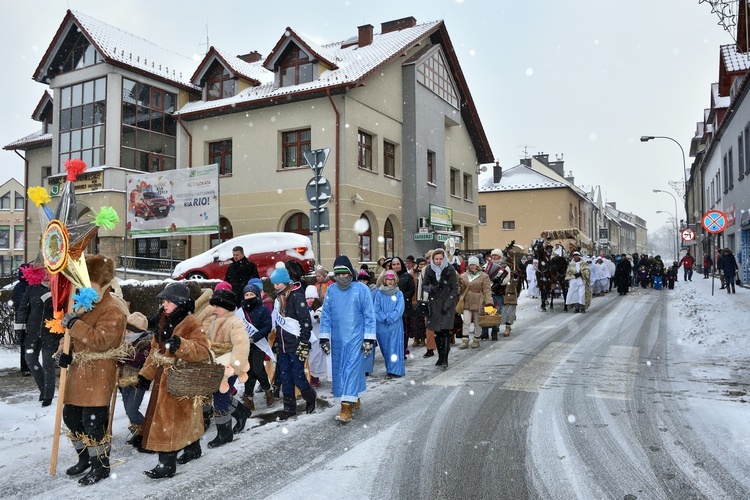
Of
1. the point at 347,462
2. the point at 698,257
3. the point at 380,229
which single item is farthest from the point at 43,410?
the point at 698,257

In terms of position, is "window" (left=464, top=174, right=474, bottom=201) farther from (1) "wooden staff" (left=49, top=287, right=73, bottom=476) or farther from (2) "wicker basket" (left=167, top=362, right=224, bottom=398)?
(1) "wooden staff" (left=49, top=287, right=73, bottom=476)

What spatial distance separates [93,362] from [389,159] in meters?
20.8

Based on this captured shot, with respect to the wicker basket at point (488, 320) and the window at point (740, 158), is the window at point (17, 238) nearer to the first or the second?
the wicker basket at point (488, 320)

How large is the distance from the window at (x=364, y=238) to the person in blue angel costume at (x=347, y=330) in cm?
1576

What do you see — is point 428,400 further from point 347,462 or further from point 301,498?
point 301,498

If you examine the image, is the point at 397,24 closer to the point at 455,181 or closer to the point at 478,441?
the point at 455,181

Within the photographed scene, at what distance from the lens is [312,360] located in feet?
24.7

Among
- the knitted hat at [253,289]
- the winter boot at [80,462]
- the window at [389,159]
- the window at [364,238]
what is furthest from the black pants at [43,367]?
the window at [389,159]

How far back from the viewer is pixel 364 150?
22.8m

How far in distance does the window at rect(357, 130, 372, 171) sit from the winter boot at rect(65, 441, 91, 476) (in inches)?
718

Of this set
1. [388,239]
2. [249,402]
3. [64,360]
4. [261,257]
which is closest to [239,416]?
[249,402]

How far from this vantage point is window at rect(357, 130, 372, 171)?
22447mm

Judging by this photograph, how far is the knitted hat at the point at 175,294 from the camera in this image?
443 cm

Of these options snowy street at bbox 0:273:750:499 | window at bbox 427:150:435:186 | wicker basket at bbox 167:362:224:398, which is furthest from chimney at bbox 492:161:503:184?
wicker basket at bbox 167:362:224:398
